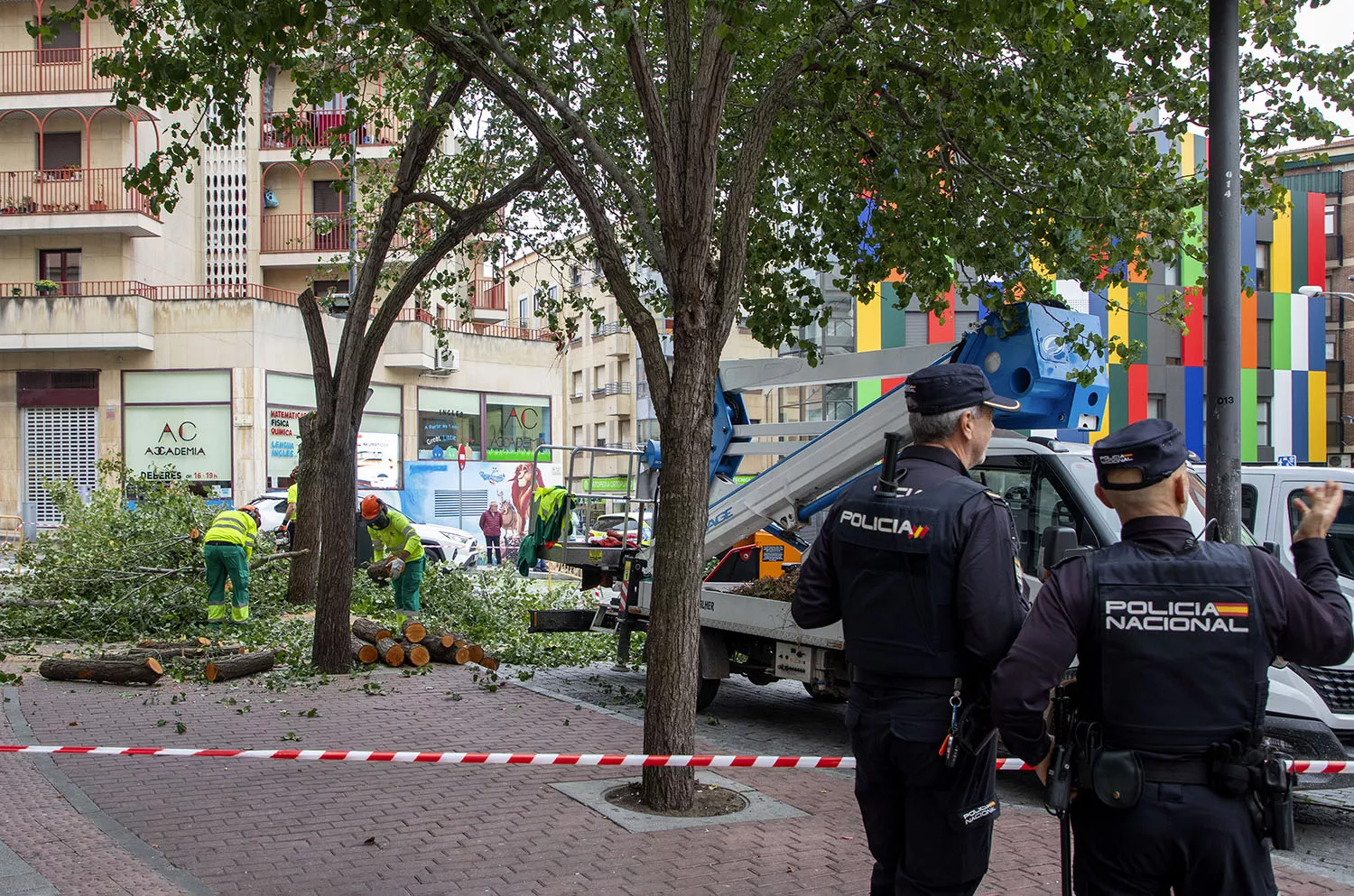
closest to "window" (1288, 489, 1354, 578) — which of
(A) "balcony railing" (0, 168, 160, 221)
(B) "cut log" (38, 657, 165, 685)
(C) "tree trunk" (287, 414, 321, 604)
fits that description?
(B) "cut log" (38, 657, 165, 685)

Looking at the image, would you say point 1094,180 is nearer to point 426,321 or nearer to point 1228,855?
point 1228,855

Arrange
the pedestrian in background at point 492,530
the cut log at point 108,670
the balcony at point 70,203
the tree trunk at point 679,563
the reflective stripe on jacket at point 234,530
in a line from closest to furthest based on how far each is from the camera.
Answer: the tree trunk at point 679,563, the cut log at point 108,670, the reflective stripe on jacket at point 234,530, the pedestrian in background at point 492,530, the balcony at point 70,203

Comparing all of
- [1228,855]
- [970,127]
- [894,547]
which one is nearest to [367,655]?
[970,127]

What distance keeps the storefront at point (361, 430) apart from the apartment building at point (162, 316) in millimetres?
57

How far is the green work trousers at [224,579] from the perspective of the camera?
1393 centimetres

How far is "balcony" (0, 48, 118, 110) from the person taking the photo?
33469 mm

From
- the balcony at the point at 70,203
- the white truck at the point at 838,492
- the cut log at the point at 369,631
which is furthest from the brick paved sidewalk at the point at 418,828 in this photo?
the balcony at the point at 70,203

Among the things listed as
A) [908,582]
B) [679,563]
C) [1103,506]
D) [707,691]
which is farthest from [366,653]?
[908,582]

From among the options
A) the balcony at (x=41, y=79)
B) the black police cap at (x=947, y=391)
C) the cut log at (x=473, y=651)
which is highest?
the balcony at (x=41, y=79)

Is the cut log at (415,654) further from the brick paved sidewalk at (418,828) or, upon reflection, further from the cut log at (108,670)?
the brick paved sidewalk at (418,828)

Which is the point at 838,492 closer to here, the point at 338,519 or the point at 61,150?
the point at 338,519

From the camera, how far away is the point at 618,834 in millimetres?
5922

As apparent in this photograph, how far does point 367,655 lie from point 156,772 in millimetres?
4561

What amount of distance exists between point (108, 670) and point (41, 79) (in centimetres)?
2899
